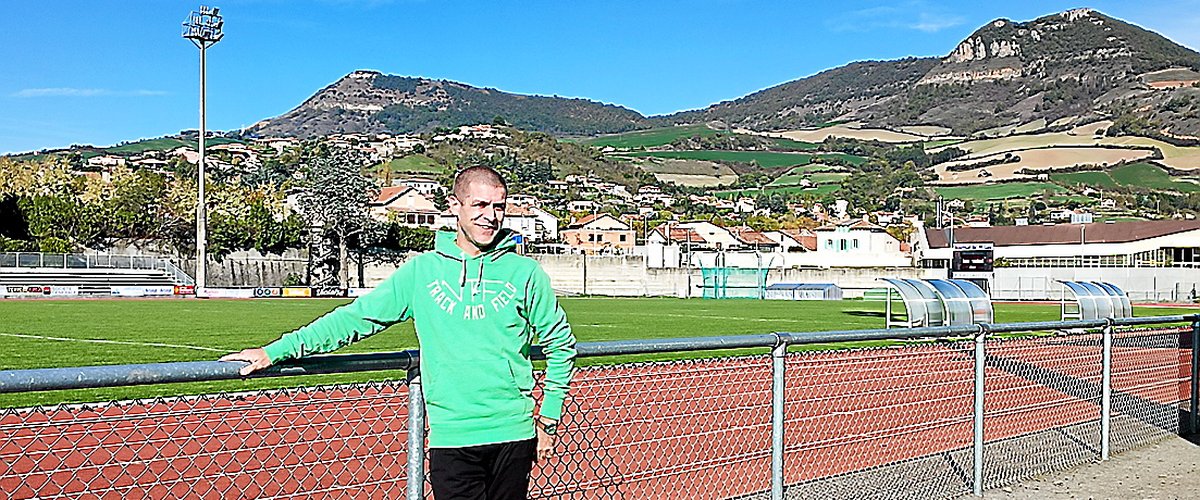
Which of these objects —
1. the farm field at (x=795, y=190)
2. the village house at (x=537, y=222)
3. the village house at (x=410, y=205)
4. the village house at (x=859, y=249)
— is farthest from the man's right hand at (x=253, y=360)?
the farm field at (x=795, y=190)

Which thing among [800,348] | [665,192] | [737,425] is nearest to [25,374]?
[737,425]

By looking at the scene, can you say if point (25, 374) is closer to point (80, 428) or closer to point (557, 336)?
point (557, 336)

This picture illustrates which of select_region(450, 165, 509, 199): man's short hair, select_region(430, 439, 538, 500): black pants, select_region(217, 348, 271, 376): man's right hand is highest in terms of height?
select_region(450, 165, 509, 199): man's short hair

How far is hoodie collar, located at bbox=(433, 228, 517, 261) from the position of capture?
375 centimetres

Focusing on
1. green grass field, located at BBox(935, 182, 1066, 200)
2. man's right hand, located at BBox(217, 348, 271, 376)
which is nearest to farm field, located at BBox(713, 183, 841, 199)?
green grass field, located at BBox(935, 182, 1066, 200)

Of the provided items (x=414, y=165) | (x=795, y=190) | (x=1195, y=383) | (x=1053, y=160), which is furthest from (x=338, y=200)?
(x=1053, y=160)

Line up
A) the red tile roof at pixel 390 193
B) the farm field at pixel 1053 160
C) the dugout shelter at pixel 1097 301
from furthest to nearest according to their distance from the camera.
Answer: the farm field at pixel 1053 160
the red tile roof at pixel 390 193
the dugout shelter at pixel 1097 301

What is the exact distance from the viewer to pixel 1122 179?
165m

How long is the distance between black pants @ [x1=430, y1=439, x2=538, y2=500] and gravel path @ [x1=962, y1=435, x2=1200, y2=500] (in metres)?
3.93

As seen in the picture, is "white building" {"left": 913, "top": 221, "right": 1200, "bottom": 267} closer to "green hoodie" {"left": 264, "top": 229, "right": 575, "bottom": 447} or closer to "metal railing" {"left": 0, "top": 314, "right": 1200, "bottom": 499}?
"metal railing" {"left": 0, "top": 314, "right": 1200, "bottom": 499}

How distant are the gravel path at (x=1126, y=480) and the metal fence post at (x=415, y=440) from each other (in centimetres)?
394

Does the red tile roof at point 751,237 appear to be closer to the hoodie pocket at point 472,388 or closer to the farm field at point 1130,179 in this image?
the farm field at point 1130,179

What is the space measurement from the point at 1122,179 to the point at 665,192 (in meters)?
70.9

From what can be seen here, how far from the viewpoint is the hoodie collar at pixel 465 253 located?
3.75 metres
